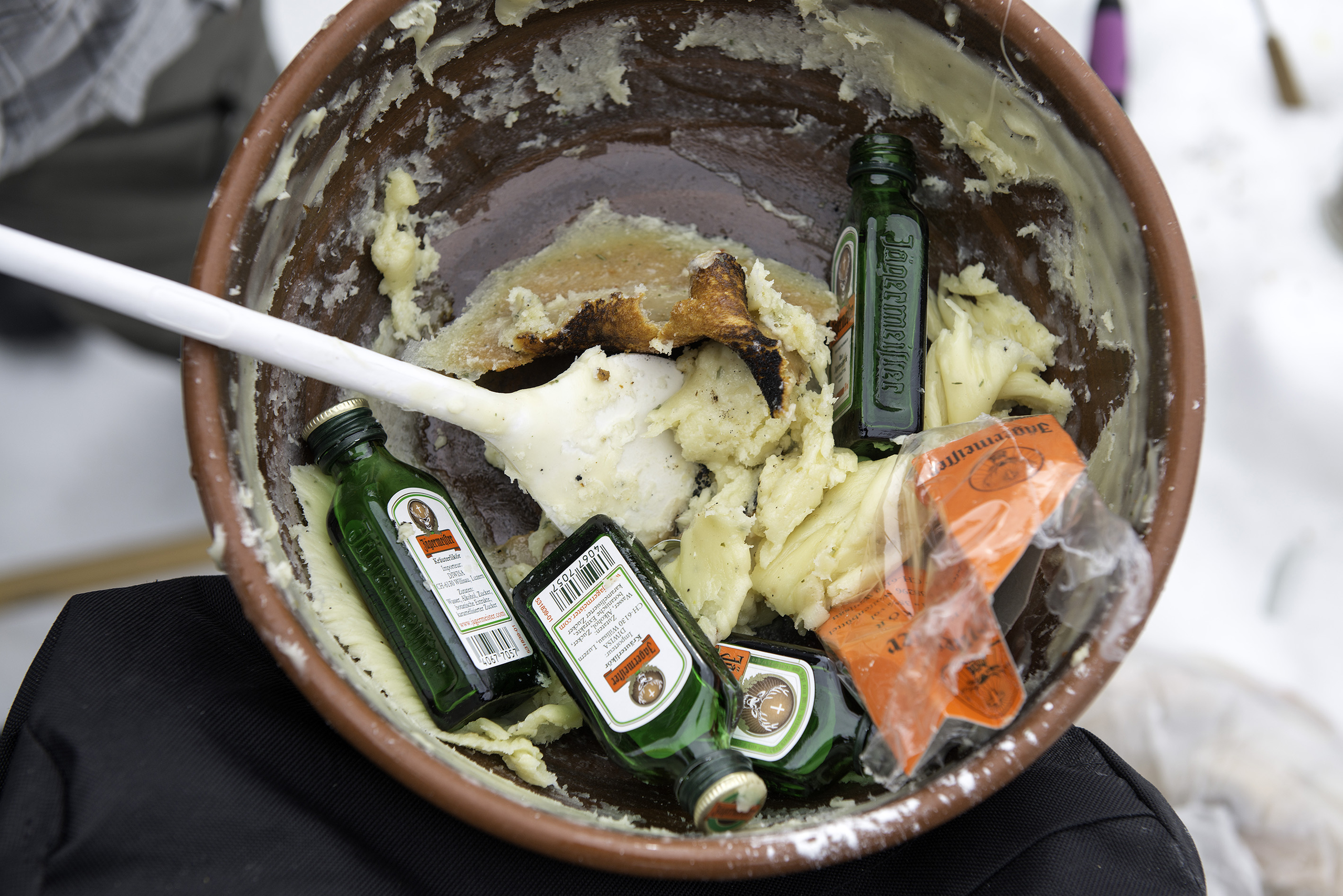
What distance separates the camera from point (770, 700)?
82cm

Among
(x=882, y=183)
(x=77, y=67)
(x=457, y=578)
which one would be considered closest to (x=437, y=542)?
(x=457, y=578)

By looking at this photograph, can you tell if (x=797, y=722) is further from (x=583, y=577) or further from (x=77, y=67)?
(x=77, y=67)

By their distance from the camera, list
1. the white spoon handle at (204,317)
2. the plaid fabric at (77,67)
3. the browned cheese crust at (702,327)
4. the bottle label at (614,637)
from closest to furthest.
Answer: the white spoon handle at (204,317)
the bottle label at (614,637)
the browned cheese crust at (702,327)
the plaid fabric at (77,67)

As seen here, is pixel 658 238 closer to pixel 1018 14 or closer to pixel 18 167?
pixel 1018 14

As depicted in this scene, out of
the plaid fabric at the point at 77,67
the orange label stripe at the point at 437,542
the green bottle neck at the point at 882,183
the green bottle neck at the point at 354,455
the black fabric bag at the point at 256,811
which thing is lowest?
the black fabric bag at the point at 256,811

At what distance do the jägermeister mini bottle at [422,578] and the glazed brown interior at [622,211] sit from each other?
5 centimetres

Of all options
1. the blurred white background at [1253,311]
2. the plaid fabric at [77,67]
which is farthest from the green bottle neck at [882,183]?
the plaid fabric at [77,67]

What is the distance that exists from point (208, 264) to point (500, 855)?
58 cm

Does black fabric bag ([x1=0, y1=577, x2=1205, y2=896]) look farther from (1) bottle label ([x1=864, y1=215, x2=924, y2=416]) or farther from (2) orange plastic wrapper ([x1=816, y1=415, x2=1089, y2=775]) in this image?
(1) bottle label ([x1=864, y1=215, x2=924, y2=416])

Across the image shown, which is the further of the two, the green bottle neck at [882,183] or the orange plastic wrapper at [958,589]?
the green bottle neck at [882,183]

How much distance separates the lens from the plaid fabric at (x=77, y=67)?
1049mm

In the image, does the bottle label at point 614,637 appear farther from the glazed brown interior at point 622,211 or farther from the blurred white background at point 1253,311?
the blurred white background at point 1253,311

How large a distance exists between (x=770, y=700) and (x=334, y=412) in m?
0.51

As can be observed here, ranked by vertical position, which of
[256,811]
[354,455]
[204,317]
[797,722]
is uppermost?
[204,317]
